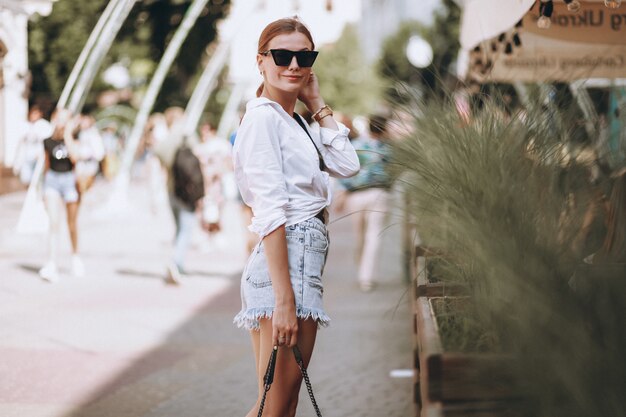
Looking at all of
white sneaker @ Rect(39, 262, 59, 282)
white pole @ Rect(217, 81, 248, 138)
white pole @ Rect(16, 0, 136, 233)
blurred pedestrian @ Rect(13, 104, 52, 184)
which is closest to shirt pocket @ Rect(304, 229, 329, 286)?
white sneaker @ Rect(39, 262, 59, 282)

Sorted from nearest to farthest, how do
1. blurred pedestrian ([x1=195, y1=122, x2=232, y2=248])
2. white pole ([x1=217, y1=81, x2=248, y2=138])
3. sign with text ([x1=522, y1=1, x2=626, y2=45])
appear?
sign with text ([x1=522, y1=1, x2=626, y2=45]) → blurred pedestrian ([x1=195, y1=122, x2=232, y2=248]) → white pole ([x1=217, y1=81, x2=248, y2=138])

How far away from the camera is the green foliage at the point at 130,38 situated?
33.0 metres

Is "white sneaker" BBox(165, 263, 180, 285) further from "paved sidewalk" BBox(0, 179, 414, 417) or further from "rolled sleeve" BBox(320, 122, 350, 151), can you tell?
"rolled sleeve" BBox(320, 122, 350, 151)

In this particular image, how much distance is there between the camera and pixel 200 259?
14.4 metres

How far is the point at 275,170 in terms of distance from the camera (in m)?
3.45

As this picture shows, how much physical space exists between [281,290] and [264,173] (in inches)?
14.7

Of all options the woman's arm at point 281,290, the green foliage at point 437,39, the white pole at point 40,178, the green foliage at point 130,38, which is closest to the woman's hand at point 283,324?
the woman's arm at point 281,290

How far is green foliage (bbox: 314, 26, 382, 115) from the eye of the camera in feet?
239

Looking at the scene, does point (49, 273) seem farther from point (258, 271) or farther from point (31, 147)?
point (258, 271)

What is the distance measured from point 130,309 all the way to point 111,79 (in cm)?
3281

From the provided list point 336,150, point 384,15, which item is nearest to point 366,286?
point 336,150

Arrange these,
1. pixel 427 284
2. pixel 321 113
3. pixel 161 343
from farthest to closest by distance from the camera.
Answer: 1. pixel 161 343
2. pixel 427 284
3. pixel 321 113

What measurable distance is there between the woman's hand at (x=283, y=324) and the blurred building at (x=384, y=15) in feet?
346

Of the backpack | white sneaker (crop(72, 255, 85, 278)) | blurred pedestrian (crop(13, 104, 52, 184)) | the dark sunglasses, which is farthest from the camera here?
blurred pedestrian (crop(13, 104, 52, 184))
